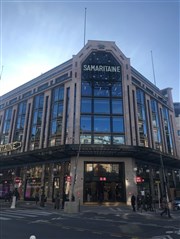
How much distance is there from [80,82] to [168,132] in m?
24.1

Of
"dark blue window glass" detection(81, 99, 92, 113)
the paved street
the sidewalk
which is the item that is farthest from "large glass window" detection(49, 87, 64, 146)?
the paved street

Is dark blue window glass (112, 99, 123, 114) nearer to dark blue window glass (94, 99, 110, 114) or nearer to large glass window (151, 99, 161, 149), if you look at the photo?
dark blue window glass (94, 99, 110, 114)

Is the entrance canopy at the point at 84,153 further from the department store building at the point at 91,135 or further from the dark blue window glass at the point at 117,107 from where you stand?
the dark blue window glass at the point at 117,107

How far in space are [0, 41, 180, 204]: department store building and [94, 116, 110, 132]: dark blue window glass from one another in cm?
16

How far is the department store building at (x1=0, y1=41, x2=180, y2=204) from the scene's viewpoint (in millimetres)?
31422

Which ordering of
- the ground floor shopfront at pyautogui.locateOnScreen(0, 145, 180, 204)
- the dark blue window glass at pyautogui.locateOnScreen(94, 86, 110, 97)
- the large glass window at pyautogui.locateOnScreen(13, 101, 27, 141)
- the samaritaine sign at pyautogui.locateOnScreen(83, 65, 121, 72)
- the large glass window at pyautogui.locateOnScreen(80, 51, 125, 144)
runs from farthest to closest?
the large glass window at pyautogui.locateOnScreen(13, 101, 27, 141) → the samaritaine sign at pyautogui.locateOnScreen(83, 65, 121, 72) → the dark blue window glass at pyautogui.locateOnScreen(94, 86, 110, 97) → the large glass window at pyautogui.locateOnScreen(80, 51, 125, 144) → the ground floor shopfront at pyautogui.locateOnScreen(0, 145, 180, 204)

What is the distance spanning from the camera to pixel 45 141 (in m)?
38.1

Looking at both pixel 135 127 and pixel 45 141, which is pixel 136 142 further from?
pixel 45 141

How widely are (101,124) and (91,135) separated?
8.34 ft

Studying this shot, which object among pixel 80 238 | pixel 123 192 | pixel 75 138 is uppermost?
pixel 75 138

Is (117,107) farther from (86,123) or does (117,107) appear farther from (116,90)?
(86,123)

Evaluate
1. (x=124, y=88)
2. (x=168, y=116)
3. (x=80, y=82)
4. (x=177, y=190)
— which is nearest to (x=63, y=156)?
(x=80, y=82)

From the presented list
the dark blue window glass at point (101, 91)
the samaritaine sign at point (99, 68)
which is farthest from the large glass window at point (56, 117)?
the dark blue window glass at point (101, 91)

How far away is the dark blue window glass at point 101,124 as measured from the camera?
3403 cm
